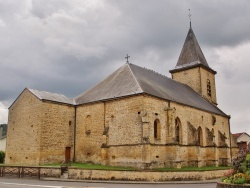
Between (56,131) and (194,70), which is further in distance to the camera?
(194,70)

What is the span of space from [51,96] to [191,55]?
75.2ft

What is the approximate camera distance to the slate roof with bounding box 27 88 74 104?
28062 millimetres

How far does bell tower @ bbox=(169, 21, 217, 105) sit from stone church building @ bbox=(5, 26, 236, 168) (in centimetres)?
891

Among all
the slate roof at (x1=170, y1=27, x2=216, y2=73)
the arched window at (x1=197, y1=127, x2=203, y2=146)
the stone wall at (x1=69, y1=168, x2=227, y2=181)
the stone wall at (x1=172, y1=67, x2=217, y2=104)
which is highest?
the slate roof at (x1=170, y1=27, x2=216, y2=73)

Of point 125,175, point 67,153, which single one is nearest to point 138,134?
point 125,175

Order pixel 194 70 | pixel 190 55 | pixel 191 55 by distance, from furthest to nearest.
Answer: pixel 190 55, pixel 191 55, pixel 194 70

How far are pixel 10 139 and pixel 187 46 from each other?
28447 millimetres

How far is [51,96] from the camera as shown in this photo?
96.3 ft

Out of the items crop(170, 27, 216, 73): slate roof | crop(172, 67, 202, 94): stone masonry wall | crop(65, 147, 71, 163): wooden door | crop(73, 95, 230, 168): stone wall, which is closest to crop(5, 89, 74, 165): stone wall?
crop(65, 147, 71, 163): wooden door

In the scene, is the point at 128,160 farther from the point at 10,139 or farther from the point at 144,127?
the point at 10,139

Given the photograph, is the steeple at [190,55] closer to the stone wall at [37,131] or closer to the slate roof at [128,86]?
the slate roof at [128,86]

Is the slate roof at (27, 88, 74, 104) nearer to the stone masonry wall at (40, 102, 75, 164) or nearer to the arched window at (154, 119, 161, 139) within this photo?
the stone masonry wall at (40, 102, 75, 164)

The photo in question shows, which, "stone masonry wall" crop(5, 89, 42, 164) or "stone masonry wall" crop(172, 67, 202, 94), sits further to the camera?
"stone masonry wall" crop(172, 67, 202, 94)

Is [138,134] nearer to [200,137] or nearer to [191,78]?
[200,137]
